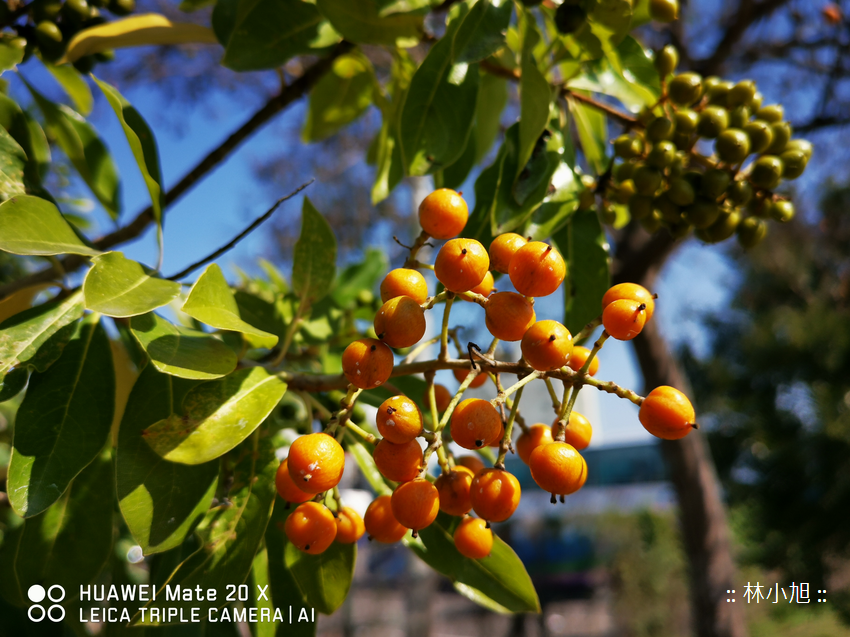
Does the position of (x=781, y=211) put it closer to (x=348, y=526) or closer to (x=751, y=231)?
(x=751, y=231)

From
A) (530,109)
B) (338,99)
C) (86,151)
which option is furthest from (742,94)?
(86,151)

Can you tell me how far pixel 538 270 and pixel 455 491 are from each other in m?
0.32

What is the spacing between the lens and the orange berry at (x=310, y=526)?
0.76 m

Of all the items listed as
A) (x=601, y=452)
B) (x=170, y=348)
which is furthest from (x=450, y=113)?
(x=601, y=452)

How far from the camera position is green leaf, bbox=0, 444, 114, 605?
1004 mm

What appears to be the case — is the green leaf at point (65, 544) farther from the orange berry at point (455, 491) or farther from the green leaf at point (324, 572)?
the orange berry at point (455, 491)

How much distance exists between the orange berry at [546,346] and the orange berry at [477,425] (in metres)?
0.08

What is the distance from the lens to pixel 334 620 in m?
10.5

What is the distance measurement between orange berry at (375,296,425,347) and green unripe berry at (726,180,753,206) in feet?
2.59

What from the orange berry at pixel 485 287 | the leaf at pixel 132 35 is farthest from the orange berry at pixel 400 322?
the leaf at pixel 132 35

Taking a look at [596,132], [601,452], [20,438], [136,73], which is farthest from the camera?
[601,452]

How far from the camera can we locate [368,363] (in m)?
0.69

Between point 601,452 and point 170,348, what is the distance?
11374mm

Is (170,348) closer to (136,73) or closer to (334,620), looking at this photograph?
(136,73)
